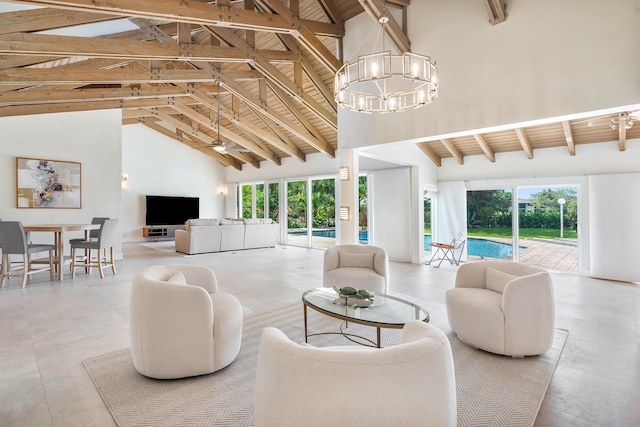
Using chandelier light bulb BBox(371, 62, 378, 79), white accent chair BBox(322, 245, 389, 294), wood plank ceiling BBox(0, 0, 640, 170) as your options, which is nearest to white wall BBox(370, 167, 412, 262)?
wood plank ceiling BBox(0, 0, 640, 170)

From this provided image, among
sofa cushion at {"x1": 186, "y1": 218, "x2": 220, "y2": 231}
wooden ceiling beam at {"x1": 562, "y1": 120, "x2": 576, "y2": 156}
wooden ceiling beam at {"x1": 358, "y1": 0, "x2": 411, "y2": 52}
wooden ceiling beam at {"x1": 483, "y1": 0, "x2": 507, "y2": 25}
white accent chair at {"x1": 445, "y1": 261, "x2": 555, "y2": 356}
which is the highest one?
wooden ceiling beam at {"x1": 358, "y1": 0, "x2": 411, "y2": 52}

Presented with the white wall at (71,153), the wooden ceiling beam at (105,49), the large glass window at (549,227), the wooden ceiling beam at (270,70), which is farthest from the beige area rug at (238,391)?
the white wall at (71,153)

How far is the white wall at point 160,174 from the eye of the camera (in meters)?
11.0

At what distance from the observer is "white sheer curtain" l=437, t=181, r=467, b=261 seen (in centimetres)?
758

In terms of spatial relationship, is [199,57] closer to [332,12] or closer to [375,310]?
[332,12]

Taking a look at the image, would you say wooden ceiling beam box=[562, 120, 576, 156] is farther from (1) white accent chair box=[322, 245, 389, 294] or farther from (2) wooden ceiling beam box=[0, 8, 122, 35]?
(2) wooden ceiling beam box=[0, 8, 122, 35]

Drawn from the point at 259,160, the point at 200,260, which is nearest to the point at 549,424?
the point at 200,260

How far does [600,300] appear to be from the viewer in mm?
4371

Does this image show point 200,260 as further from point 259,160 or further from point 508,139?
point 508,139

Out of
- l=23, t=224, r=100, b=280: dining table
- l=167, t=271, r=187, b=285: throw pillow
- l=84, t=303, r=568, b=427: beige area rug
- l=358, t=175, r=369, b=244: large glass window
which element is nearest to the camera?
l=84, t=303, r=568, b=427: beige area rug

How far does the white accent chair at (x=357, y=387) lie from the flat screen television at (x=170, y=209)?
37.9 ft

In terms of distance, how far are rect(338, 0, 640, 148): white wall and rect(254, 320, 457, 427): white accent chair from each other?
3.86 metres

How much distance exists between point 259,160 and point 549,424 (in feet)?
37.4

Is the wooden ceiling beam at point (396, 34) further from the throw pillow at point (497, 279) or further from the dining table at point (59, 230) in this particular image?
the dining table at point (59, 230)
